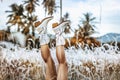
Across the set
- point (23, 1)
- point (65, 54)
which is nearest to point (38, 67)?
point (65, 54)

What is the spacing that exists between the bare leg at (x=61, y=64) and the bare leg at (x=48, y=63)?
0.15 ft

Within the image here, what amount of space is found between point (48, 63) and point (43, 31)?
8.9 inches

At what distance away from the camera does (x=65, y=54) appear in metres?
3.85

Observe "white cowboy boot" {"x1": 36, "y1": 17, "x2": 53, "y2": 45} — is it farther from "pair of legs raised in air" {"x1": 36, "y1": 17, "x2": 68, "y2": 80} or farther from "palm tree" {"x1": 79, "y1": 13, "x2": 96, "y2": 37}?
"palm tree" {"x1": 79, "y1": 13, "x2": 96, "y2": 37}

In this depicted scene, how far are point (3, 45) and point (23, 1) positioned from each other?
356 millimetres

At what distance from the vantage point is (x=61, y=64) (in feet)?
12.6

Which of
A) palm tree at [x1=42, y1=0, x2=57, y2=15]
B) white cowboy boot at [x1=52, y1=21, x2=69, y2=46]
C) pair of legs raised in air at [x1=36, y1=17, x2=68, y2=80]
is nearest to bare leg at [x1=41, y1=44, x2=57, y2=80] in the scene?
pair of legs raised in air at [x1=36, y1=17, x2=68, y2=80]

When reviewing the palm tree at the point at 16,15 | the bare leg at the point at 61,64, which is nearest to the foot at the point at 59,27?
the bare leg at the point at 61,64

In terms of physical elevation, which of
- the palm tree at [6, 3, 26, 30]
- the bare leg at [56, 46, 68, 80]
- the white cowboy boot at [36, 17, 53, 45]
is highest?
the palm tree at [6, 3, 26, 30]

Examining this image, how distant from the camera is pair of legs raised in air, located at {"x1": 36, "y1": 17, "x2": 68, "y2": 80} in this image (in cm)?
382

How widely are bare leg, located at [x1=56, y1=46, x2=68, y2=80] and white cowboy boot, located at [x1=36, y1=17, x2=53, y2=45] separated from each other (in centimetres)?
11

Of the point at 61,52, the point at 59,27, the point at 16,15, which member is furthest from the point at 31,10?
the point at 61,52

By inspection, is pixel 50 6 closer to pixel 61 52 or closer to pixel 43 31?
pixel 43 31

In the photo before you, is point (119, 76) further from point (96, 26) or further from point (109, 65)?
point (96, 26)
